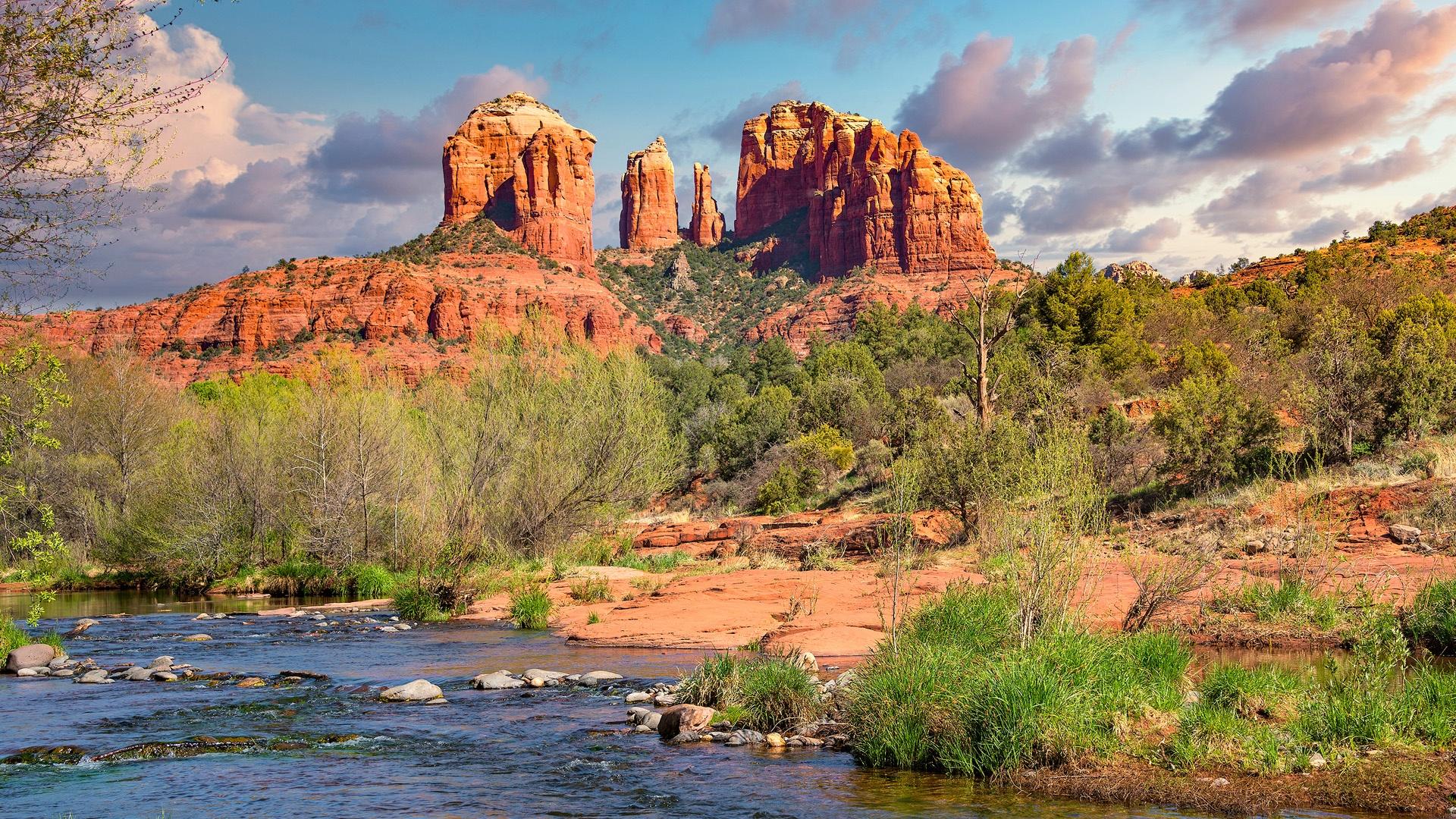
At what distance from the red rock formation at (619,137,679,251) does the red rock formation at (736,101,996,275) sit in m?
17.0

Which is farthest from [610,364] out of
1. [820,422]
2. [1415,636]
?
[1415,636]

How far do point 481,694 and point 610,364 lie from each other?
67.2ft

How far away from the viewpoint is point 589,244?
136 metres

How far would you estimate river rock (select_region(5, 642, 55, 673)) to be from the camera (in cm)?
1496

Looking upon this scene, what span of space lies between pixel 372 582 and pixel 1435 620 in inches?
895

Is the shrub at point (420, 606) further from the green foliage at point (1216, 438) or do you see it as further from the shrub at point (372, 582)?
the green foliage at point (1216, 438)

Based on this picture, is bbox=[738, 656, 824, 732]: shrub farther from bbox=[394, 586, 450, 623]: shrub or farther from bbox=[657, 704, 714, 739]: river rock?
bbox=[394, 586, 450, 623]: shrub

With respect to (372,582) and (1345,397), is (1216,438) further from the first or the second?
(372,582)

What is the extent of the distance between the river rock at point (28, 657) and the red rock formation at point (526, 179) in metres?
110

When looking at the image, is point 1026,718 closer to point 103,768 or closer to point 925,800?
point 925,800

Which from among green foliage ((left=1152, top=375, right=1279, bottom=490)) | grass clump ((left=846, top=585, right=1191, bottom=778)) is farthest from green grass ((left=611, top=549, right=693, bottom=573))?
grass clump ((left=846, top=585, right=1191, bottom=778))

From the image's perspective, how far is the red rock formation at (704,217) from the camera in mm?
177250

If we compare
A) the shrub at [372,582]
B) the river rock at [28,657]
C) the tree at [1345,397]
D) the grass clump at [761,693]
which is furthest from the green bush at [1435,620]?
the shrub at [372,582]

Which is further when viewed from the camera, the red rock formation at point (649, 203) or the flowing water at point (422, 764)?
the red rock formation at point (649, 203)
